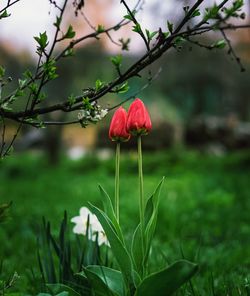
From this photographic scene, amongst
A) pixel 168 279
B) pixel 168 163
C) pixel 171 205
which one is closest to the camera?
pixel 168 279

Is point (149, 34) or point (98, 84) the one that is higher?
point (149, 34)

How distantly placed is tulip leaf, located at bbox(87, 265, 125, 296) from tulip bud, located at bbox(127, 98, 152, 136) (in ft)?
1.57

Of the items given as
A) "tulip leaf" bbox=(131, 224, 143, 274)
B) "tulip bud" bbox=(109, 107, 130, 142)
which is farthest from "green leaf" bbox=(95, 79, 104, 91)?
"tulip leaf" bbox=(131, 224, 143, 274)

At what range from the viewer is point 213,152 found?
11344mm

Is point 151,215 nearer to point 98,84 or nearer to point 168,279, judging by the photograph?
point 168,279

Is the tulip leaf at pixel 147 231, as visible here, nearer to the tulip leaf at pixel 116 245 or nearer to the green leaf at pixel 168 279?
the tulip leaf at pixel 116 245

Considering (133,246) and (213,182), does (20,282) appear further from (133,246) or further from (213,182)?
(213,182)

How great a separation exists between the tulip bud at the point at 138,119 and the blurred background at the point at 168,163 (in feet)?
0.73

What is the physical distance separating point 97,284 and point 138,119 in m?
0.57

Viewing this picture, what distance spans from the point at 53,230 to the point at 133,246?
2392 mm

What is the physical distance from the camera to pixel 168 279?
1.50 m

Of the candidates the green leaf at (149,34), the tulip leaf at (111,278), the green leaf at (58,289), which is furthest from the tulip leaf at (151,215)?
the green leaf at (149,34)

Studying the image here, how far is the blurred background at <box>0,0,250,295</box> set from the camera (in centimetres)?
364

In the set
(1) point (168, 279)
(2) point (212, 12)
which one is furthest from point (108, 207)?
(2) point (212, 12)
